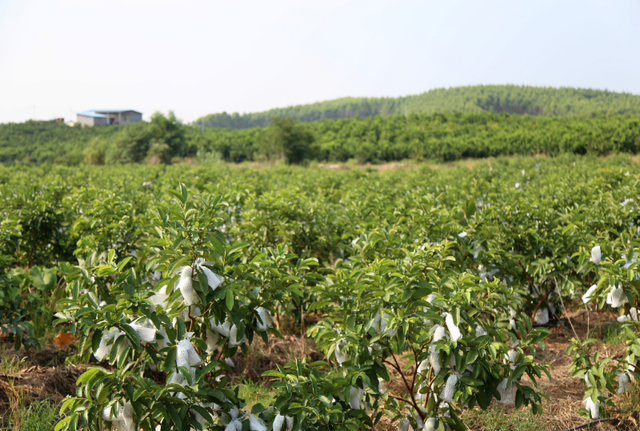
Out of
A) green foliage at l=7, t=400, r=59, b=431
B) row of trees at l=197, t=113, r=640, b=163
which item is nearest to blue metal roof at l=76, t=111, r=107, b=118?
row of trees at l=197, t=113, r=640, b=163

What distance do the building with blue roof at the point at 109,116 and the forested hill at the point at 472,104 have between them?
40.1 ft

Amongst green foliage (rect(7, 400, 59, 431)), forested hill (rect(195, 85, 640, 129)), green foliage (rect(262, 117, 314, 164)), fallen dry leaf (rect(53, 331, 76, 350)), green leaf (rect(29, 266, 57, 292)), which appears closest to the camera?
green foliage (rect(7, 400, 59, 431))

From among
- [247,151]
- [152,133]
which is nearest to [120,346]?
[152,133]

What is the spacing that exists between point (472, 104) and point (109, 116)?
7392 centimetres

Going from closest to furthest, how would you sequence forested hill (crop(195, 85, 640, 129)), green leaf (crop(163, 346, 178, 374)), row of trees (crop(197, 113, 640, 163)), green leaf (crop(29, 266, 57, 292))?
green leaf (crop(163, 346, 178, 374)), green leaf (crop(29, 266, 57, 292)), row of trees (crop(197, 113, 640, 163)), forested hill (crop(195, 85, 640, 129))

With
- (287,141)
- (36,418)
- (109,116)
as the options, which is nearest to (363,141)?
(287,141)

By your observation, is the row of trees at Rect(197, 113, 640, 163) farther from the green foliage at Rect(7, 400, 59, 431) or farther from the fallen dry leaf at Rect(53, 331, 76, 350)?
the green foliage at Rect(7, 400, 59, 431)

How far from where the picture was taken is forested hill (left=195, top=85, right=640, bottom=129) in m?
78.4

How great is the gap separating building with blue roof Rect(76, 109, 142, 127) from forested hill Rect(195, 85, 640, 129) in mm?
12230

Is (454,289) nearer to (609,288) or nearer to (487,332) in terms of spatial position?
(487,332)

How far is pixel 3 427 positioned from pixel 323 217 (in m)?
3.09

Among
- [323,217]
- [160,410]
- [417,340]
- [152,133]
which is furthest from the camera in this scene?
[152,133]

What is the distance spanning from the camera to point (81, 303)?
1527 millimetres

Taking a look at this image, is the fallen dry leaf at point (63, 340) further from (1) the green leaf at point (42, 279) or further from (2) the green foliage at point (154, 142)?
(2) the green foliage at point (154, 142)
